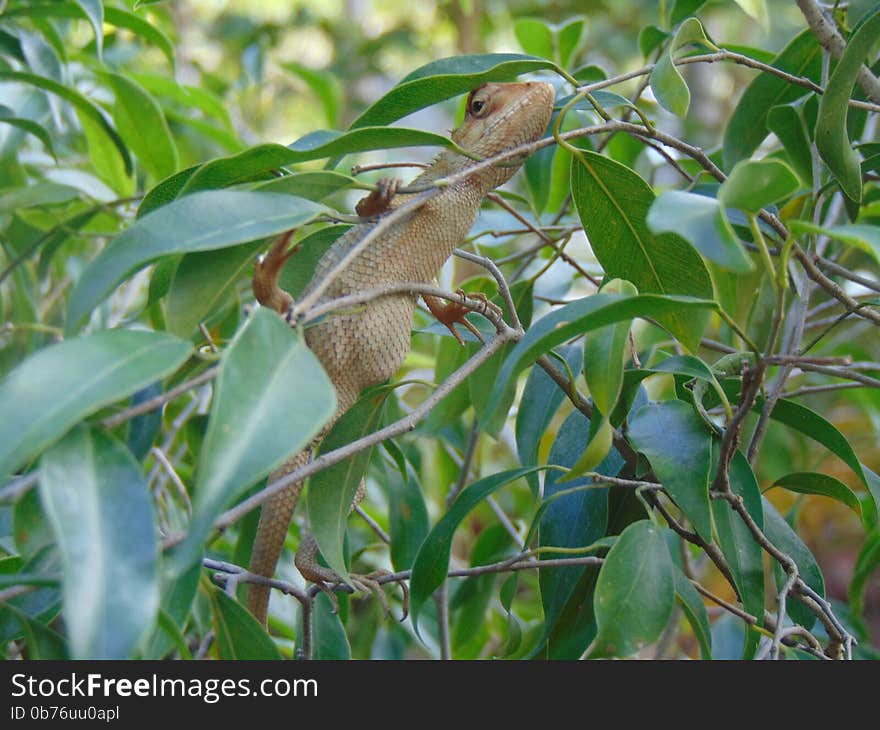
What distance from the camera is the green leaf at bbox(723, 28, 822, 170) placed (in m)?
0.99

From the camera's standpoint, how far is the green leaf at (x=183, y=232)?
54 cm

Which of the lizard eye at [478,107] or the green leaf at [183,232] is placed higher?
the lizard eye at [478,107]

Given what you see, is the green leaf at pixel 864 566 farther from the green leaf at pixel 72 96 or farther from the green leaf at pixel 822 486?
the green leaf at pixel 72 96

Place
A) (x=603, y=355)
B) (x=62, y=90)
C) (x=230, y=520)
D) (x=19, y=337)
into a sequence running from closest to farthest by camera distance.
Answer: (x=230, y=520) → (x=603, y=355) → (x=62, y=90) → (x=19, y=337)

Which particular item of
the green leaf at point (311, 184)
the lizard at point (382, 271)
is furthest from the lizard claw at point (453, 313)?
the green leaf at point (311, 184)

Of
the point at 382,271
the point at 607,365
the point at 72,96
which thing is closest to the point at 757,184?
the point at 607,365

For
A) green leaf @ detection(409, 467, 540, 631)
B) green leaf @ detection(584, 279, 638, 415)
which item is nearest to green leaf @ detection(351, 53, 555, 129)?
green leaf @ detection(584, 279, 638, 415)

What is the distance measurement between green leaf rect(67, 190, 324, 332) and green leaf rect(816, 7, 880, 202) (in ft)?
1.52

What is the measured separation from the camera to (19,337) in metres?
1.39

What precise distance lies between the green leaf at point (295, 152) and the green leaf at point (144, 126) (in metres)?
0.50
